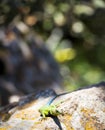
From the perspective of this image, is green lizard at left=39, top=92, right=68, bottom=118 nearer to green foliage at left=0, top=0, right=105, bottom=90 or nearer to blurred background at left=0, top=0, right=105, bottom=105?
blurred background at left=0, top=0, right=105, bottom=105

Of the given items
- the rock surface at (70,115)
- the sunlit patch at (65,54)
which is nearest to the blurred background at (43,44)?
the sunlit patch at (65,54)

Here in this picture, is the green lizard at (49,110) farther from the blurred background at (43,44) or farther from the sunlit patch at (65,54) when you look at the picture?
the sunlit patch at (65,54)

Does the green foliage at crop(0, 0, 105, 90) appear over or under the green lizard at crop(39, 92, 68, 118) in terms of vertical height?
over

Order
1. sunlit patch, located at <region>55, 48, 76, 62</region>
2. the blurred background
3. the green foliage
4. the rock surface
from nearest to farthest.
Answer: the rock surface → the blurred background → the green foliage → sunlit patch, located at <region>55, 48, 76, 62</region>

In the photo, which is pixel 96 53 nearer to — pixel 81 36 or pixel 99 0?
pixel 81 36

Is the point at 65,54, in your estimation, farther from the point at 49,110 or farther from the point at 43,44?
the point at 49,110

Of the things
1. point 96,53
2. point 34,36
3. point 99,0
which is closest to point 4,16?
point 99,0

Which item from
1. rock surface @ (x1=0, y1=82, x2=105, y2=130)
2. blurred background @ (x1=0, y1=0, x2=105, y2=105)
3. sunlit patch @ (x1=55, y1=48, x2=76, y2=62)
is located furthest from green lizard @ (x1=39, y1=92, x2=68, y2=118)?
sunlit patch @ (x1=55, y1=48, x2=76, y2=62)
